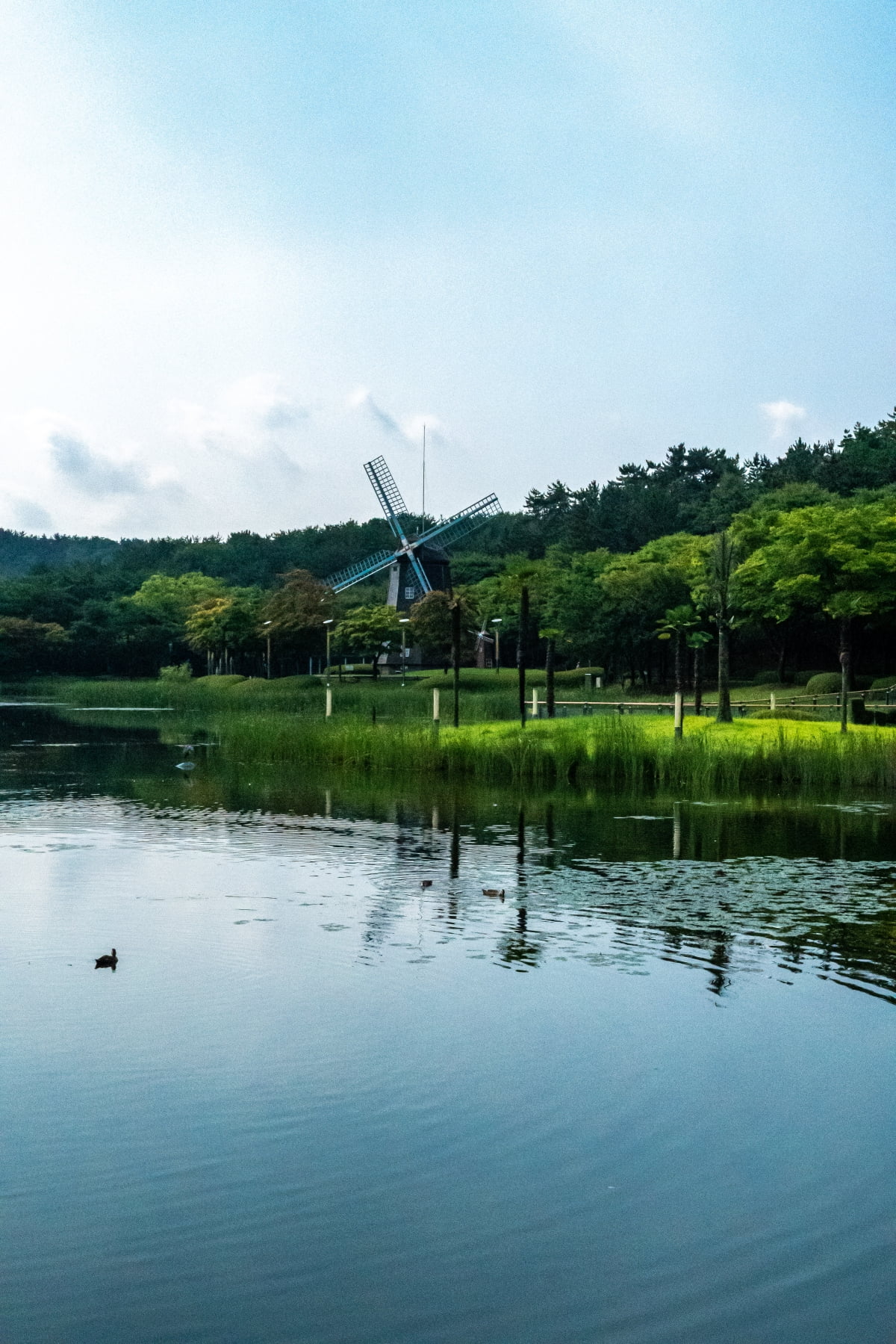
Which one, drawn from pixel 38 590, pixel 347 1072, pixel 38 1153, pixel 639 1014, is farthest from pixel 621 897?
pixel 38 590

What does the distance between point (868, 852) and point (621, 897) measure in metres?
5.65

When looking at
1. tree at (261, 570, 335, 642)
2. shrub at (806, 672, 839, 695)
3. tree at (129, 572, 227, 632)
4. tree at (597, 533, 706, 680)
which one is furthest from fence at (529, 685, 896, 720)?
tree at (129, 572, 227, 632)

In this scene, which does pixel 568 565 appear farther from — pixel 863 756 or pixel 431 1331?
pixel 431 1331

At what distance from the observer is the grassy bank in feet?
95.6

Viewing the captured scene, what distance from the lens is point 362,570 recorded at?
9312 cm

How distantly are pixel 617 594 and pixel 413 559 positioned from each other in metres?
23.1

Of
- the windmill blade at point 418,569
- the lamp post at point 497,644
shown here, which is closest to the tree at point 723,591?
the lamp post at point 497,644

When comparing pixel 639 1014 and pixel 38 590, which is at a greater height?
pixel 38 590

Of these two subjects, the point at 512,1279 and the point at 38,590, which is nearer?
the point at 512,1279

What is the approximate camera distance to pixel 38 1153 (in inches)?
295

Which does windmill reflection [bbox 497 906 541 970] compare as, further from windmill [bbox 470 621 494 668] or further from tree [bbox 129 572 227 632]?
tree [bbox 129 572 227 632]

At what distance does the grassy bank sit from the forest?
5018 millimetres

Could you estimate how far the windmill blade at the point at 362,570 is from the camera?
90.3 m

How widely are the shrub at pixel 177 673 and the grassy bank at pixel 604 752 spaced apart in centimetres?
5034
